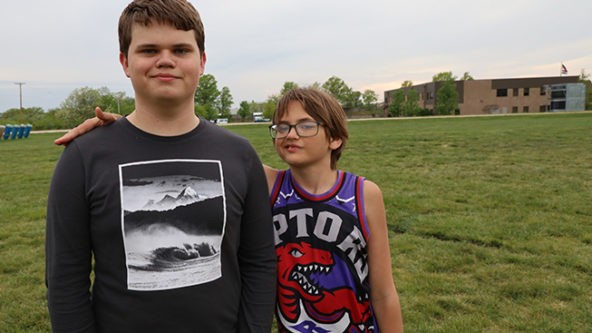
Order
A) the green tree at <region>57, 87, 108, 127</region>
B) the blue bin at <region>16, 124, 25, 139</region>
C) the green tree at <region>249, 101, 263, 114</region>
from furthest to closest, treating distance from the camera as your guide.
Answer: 1. the green tree at <region>249, 101, 263, 114</region>
2. the green tree at <region>57, 87, 108, 127</region>
3. the blue bin at <region>16, 124, 25, 139</region>

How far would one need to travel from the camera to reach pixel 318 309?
1.87 metres

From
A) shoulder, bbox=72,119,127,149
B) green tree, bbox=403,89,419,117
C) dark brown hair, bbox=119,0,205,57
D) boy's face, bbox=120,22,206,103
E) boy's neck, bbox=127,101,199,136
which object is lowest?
shoulder, bbox=72,119,127,149

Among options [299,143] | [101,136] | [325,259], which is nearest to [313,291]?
[325,259]

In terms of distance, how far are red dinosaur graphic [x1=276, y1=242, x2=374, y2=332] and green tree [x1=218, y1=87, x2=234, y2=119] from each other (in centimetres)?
7626

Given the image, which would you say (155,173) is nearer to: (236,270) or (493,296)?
(236,270)

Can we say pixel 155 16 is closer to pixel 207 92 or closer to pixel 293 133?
pixel 293 133

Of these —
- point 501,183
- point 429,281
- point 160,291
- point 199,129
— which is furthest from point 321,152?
point 501,183

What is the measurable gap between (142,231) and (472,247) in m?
4.47

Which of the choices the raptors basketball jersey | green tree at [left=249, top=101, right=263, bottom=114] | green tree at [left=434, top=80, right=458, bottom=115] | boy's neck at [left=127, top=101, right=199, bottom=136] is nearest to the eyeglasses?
the raptors basketball jersey

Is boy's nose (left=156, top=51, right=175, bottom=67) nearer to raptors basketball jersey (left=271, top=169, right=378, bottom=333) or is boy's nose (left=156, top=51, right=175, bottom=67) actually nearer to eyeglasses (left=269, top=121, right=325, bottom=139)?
eyeglasses (left=269, top=121, right=325, bottom=139)

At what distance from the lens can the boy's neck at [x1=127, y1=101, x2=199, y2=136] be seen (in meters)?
1.46

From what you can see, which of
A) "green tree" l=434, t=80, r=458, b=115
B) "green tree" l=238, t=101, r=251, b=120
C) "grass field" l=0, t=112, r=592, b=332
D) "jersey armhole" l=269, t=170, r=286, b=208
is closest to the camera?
"jersey armhole" l=269, t=170, r=286, b=208

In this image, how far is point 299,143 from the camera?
185 cm

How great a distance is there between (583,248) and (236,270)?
192 inches
